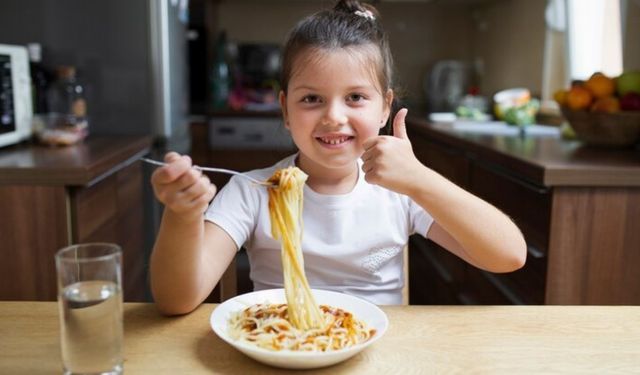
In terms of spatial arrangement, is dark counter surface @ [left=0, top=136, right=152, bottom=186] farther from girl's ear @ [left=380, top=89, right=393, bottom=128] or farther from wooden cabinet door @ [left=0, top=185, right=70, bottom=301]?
girl's ear @ [left=380, top=89, right=393, bottom=128]

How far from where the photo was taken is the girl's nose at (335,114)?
3.35 ft

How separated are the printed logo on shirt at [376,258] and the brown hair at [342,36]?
0.95 ft

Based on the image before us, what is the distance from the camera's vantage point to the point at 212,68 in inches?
163

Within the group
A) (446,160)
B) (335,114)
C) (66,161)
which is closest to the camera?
(335,114)

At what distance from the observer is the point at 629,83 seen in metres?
2.05

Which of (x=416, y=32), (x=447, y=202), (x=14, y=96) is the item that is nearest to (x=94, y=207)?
(x=14, y=96)

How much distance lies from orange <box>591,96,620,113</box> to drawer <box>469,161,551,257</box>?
0.40 meters

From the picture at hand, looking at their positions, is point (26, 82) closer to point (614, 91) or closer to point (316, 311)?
point (316, 311)

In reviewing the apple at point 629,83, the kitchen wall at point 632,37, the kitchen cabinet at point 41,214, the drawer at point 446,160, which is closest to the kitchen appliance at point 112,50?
the kitchen cabinet at point 41,214

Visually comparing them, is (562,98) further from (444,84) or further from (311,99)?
(444,84)

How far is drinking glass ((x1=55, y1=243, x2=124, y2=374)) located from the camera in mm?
623

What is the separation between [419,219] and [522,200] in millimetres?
697

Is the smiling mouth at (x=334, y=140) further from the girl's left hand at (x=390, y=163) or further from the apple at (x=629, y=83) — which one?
the apple at (x=629, y=83)

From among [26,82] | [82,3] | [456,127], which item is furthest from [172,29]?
[456,127]
